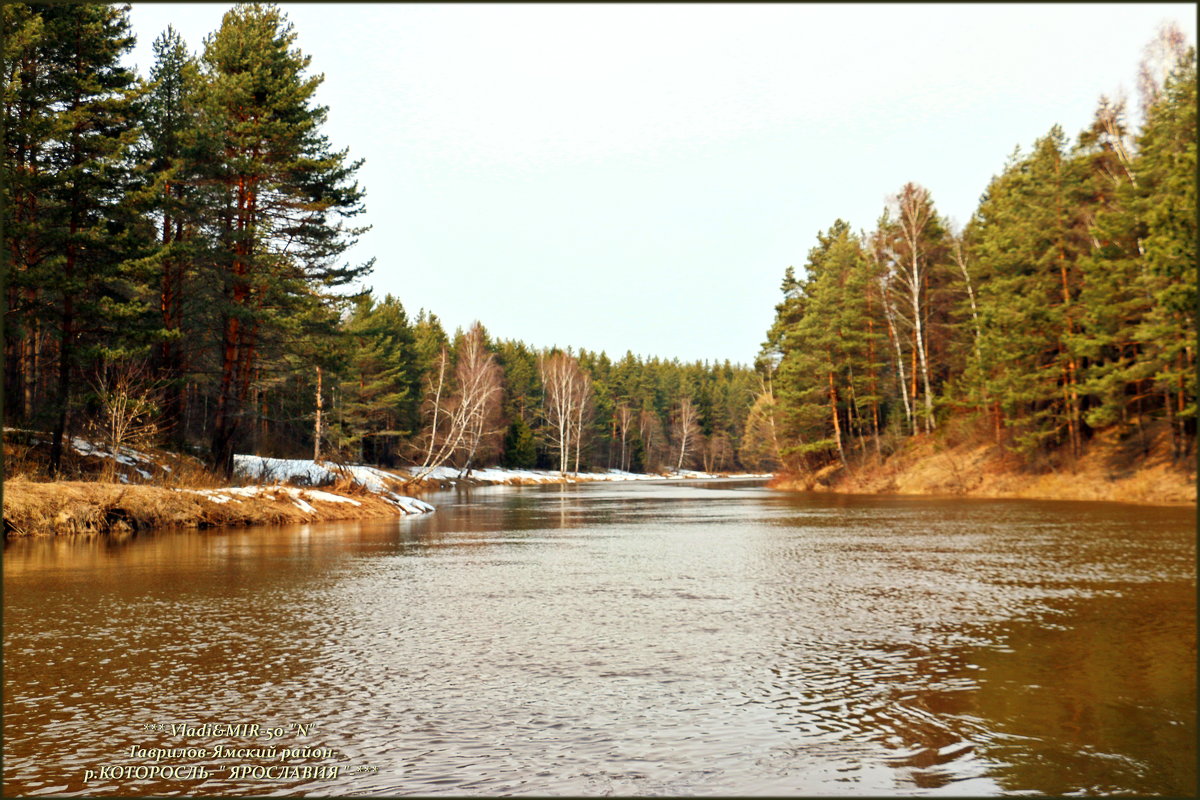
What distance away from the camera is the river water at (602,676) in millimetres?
5055

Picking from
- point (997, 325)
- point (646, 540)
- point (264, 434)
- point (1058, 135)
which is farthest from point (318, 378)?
point (1058, 135)

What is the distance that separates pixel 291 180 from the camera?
33.7m

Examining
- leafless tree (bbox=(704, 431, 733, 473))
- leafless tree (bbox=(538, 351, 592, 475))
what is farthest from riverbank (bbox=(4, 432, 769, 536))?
leafless tree (bbox=(704, 431, 733, 473))

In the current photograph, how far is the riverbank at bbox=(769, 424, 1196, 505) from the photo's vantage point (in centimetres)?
3369

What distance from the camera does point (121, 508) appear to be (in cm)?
2273

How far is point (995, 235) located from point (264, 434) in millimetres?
44911

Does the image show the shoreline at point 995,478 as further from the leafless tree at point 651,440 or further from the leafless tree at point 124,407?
the leafless tree at point 651,440

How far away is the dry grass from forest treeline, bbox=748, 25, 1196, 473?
31.0m

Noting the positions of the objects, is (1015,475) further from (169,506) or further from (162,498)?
(162,498)

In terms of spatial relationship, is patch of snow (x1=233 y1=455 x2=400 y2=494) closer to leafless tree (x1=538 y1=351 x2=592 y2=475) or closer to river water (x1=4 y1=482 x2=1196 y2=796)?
river water (x1=4 y1=482 x2=1196 y2=796)

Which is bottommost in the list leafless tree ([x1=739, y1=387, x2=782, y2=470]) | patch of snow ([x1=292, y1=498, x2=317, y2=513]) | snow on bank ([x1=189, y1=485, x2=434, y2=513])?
patch of snow ([x1=292, y1=498, x2=317, y2=513])

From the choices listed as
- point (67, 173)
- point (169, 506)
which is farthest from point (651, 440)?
point (67, 173)

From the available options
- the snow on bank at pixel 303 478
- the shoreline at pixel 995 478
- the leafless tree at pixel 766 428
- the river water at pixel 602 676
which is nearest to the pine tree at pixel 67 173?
the snow on bank at pixel 303 478

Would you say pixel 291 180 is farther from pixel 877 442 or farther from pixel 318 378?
pixel 877 442
